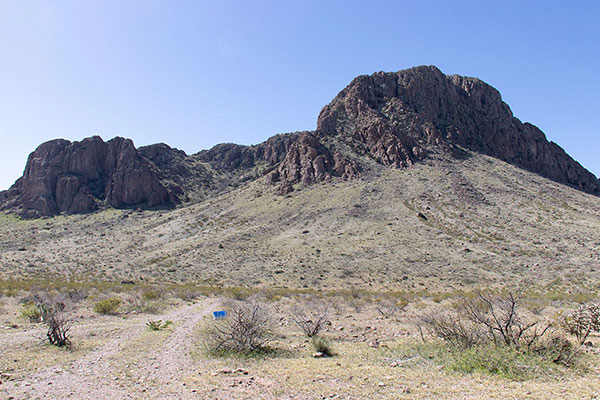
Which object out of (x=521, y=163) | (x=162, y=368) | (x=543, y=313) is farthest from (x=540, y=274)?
(x=521, y=163)

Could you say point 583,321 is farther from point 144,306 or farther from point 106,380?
point 144,306

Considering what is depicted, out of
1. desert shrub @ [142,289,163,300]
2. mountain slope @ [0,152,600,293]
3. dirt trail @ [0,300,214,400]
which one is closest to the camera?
dirt trail @ [0,300,214,400]

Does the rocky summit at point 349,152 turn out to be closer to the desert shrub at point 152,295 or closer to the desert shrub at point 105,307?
the desert shrub at point 152,295

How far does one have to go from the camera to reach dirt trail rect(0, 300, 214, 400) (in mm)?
7418

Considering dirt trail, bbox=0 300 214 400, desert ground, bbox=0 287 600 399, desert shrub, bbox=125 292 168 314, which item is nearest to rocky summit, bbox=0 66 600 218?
desert shrub, bbox=125 292 168 314

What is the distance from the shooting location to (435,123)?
10550 cm

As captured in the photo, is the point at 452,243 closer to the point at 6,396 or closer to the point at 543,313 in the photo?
the point at 543,313

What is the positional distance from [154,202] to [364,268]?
96.2 meters

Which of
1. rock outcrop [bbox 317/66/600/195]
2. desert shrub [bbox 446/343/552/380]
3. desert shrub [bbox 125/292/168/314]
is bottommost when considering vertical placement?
desert shrub [bbox 125/292/168/314]

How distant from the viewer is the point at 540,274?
1534 inches

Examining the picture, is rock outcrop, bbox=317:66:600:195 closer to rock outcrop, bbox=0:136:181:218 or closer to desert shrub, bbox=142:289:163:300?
rock outcrop, bbox=0:136:181:218

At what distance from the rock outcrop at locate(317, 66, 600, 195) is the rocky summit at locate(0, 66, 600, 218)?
1.16ft

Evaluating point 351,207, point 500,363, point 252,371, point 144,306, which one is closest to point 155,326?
point 144,306

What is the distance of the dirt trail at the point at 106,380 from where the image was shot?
7418 millimetres
